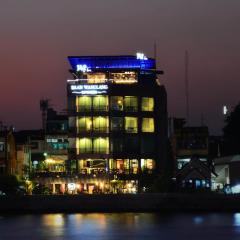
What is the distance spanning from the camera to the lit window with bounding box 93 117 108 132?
118312 mm

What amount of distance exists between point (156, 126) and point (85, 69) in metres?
13.3

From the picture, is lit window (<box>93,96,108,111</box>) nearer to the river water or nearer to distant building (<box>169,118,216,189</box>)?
distant building (<box>169,118,216,189</box>)

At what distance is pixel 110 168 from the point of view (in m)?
118

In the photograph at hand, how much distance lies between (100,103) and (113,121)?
3.16 meters

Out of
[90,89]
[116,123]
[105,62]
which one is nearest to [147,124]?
[116,123]

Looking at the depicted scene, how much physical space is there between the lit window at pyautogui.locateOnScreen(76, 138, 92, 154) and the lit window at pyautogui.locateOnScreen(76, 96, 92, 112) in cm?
427

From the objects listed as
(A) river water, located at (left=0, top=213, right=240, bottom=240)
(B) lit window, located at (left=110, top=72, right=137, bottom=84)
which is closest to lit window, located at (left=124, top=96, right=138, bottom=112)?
(B) lit window, located at (left=110, top=72, right=137, bottom=84)

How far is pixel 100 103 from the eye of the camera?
118562 mm

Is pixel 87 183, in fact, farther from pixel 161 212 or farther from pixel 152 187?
pixel 161 212

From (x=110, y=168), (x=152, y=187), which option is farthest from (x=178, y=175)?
(x=110, y=168)

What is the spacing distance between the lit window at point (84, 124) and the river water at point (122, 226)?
69.7 ft

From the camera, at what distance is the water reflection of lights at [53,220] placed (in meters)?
86.1

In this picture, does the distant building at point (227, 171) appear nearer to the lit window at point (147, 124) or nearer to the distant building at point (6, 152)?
the lit window at point (147, 124)

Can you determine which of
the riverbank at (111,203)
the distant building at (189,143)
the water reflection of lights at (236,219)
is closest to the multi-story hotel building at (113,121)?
the riverbank at (111,203)
